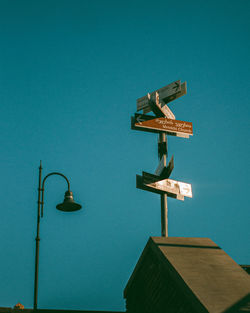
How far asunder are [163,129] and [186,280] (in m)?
6.22

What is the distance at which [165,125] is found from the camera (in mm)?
13539

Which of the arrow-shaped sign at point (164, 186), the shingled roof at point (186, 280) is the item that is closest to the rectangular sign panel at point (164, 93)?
Answer: the arrow-shaped sign at point (164, 186)

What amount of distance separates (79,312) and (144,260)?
214cm

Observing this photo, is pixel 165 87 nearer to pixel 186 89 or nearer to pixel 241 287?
pixel 186 89

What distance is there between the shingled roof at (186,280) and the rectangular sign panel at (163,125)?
397cm

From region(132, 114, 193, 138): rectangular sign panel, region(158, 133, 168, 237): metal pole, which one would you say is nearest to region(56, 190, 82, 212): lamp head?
region(158, 133, 168, 237): metal pole

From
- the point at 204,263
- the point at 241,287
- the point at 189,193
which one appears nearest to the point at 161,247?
the point at 204,263

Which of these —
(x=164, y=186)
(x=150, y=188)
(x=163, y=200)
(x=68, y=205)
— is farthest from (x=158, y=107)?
(x=68, y=205)

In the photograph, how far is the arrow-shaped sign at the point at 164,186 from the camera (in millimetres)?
12398

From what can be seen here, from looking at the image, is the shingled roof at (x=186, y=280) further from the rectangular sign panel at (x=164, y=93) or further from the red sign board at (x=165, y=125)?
the rectangular sign panel at (x=164, y=93)

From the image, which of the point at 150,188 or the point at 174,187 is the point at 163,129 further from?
the point at 150,188

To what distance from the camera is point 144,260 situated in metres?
11.0

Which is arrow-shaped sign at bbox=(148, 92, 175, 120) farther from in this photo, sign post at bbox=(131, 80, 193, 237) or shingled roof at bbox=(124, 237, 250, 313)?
shingled roof at bbox=(124, 237, 250, 313)

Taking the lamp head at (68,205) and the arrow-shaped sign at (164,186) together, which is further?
the arrow-shaped sign at (164,186)
